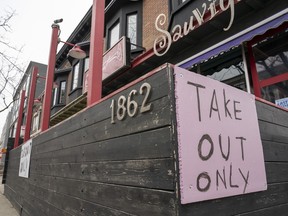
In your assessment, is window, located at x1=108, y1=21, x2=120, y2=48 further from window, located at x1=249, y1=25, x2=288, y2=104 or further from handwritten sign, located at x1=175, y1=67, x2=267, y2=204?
handwritten sign, located at x1=175, y1=67, x2=267, y2=204

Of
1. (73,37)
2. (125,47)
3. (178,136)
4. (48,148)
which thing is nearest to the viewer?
(178,136)

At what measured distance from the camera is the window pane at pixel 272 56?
4.18m

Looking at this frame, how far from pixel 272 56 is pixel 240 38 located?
74 cm

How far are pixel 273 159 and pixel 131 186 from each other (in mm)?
1434

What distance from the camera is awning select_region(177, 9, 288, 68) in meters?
A: 3.72

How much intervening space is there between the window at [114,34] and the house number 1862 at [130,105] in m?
8.25

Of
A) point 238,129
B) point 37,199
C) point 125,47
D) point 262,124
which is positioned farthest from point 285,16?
point 37,199

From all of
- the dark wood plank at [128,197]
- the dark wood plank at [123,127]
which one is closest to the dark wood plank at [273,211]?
the dark wood plank at [128,197]

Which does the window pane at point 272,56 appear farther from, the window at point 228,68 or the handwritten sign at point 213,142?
the handwritten sign at point 213,142

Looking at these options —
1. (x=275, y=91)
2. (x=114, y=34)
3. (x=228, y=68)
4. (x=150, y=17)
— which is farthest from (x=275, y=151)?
(x=114, y=34)

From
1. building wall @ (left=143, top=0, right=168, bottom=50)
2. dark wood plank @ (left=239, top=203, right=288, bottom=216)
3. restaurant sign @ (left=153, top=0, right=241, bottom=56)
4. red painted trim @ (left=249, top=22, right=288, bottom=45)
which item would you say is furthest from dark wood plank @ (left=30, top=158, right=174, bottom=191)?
building wall @ (left=143, top=0, right=168, bottom=50)

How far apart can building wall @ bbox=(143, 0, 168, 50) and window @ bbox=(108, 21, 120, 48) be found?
60.5 inches

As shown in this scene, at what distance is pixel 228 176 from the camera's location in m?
1.61

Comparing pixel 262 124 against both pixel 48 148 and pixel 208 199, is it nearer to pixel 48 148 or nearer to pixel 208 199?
pixel 208 199
